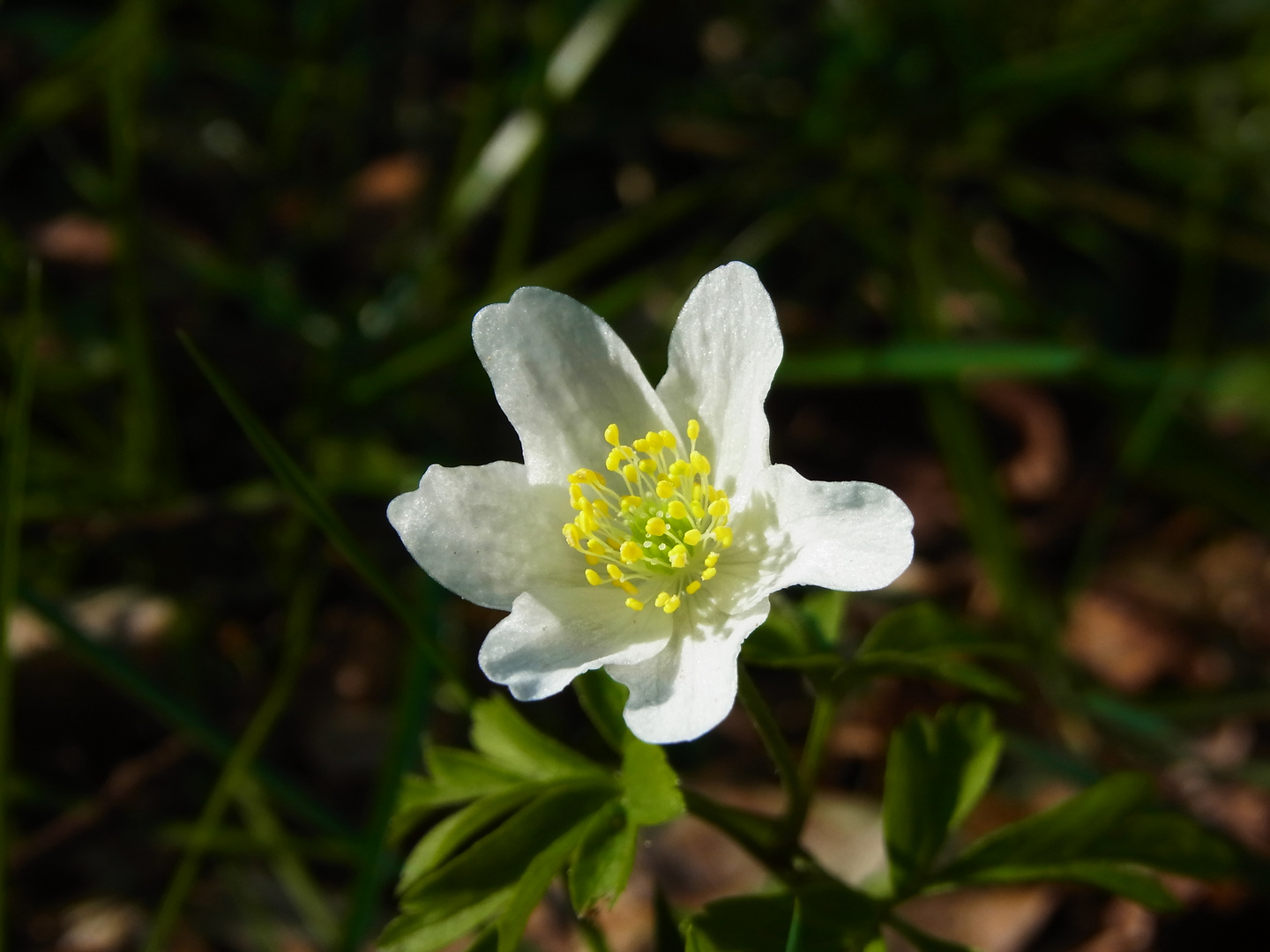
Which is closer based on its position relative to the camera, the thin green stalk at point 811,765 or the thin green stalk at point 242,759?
the thin green stalk at point 811,765

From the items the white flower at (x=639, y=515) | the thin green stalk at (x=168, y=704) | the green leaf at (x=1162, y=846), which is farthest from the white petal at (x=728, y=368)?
the thin green stalk at (x=168, y=704)

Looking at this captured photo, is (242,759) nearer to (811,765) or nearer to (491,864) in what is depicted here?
(491,864)

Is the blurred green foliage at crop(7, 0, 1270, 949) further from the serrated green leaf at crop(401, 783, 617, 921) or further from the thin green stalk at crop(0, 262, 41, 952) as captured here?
the serrated green leaf at crop(401, 783, 617, 921)

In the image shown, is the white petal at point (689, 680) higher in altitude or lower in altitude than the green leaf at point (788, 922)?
higher

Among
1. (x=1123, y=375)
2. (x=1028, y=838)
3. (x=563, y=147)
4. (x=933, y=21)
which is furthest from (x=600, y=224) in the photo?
(x=1028, y=838)

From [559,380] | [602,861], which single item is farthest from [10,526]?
[602,861]

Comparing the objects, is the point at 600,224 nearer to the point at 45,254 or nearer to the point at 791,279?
the point at 791,279

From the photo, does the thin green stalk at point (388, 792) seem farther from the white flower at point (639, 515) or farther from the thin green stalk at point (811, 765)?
the thin green stalk at point (811, 765)
